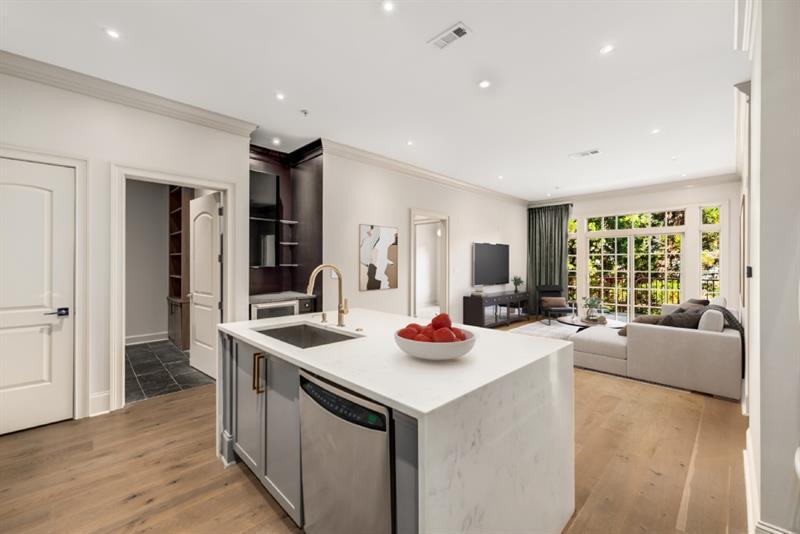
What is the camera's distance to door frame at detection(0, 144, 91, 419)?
2701mm

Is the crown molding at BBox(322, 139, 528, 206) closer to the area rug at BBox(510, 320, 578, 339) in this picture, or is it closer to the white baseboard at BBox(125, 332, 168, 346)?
the area rug at BBox(510, 320, 578, 339)

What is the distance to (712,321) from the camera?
10.7 feet

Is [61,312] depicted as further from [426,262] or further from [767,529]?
[426,262]

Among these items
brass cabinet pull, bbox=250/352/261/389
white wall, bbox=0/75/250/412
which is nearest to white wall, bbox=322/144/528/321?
white wall, bbox=0/75/250/412

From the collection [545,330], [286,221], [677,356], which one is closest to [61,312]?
[286,221]

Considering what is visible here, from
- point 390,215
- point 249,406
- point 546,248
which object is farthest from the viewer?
point 546,248

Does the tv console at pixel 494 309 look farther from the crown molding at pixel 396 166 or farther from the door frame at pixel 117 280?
the door frame at pixel 117 280

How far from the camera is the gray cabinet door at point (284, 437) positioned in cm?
152

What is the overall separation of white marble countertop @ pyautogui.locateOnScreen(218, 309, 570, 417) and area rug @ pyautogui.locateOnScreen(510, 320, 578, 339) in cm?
443

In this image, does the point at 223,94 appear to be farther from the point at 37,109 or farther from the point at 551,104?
the point at 551,104

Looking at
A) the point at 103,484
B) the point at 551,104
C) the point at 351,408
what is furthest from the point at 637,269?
the point at 103,484

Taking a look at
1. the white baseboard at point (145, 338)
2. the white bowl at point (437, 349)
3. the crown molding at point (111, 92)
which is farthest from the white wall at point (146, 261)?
the white bowl at point (437, 349)

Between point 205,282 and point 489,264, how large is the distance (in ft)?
16.5

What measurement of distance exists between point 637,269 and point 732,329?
367 cm
